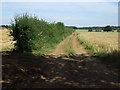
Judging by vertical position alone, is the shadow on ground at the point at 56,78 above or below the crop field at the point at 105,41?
below

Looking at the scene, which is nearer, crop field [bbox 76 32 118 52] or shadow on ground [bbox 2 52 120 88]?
shadow on ground [bbox 2 52 120 88]

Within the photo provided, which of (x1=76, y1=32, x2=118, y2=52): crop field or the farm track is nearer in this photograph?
the farm track

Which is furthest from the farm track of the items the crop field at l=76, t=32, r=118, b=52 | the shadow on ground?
the crop field at l=76, t=32, r=118, b=52

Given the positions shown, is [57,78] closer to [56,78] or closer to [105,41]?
[56,78]

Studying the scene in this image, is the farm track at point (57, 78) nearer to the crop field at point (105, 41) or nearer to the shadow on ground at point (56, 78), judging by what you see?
the shadow on ground at point (56, 78)

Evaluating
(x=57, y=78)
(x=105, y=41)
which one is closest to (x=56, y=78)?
(x=57, y=78)

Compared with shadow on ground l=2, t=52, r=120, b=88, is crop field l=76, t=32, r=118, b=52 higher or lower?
higher

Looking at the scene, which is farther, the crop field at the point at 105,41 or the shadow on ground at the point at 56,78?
the crop field at the point at 105,41

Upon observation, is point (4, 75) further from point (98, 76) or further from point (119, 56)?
point (119, 56)

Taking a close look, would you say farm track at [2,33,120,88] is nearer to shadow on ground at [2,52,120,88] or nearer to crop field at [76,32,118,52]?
shadow on ground at [2,52,120,88]

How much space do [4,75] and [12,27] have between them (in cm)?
781

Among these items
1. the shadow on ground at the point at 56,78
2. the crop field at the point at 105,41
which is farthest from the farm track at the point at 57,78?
the crop field at the point at 105,41

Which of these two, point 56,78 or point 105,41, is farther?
point 105,41

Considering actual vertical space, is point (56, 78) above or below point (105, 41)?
below
